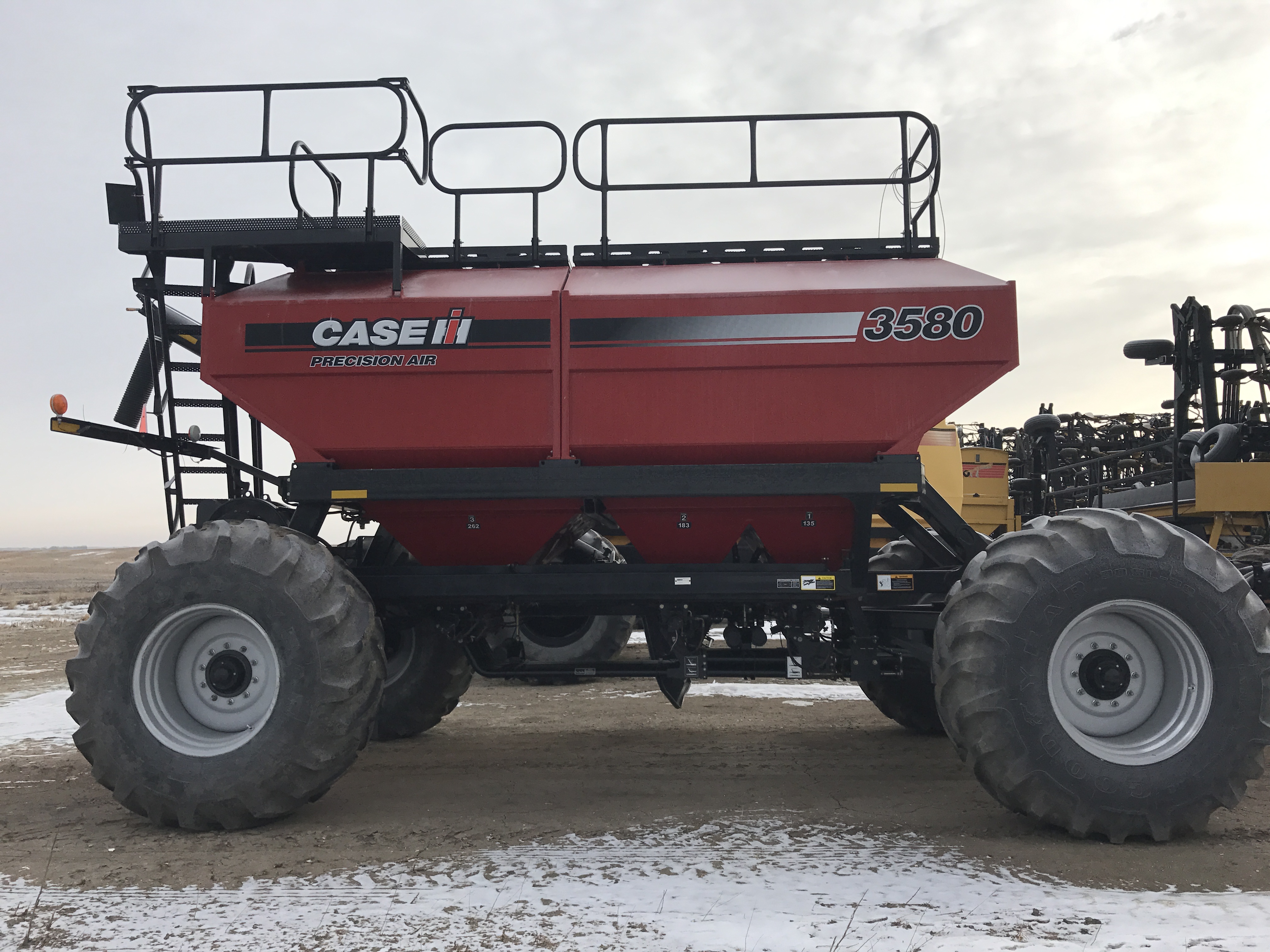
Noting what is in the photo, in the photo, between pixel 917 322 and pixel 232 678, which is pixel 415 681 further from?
pixel 917 322

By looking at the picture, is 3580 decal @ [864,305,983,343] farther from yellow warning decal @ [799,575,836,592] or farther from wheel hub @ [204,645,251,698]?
wheel hub @ [204,645,251,698]

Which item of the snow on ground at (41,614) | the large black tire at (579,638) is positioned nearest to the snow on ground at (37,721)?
the large black tire at (579,638)

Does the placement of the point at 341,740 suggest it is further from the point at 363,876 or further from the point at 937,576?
the point at 937,576

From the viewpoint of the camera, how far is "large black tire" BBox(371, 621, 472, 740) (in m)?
7.35

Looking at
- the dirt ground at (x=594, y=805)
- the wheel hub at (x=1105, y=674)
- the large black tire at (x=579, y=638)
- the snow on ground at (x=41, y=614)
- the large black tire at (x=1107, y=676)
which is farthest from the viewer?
the snow on ground at (x=41, y=614)

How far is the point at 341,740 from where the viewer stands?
16.5ft

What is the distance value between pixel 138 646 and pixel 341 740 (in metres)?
1.23

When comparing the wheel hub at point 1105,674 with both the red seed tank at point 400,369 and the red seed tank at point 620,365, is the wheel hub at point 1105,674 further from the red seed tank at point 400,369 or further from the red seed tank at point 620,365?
the red seed tank at point 400,369

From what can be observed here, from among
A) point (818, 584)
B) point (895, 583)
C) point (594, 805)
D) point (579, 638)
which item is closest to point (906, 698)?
point (895, 583)

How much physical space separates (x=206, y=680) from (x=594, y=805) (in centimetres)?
231

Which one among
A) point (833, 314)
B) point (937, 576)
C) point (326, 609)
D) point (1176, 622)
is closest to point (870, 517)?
point (937, 576)

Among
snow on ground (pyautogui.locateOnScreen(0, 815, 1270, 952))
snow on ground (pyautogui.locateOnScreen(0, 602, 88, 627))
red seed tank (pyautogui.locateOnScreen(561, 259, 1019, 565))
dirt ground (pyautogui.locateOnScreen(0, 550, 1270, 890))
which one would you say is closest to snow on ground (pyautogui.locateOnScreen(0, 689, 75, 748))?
dirt ground (pyautogui.locateOnScreen(0, 550, 1270, 890))

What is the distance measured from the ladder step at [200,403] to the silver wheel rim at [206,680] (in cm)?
167

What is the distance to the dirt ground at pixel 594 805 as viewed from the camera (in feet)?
14.8
